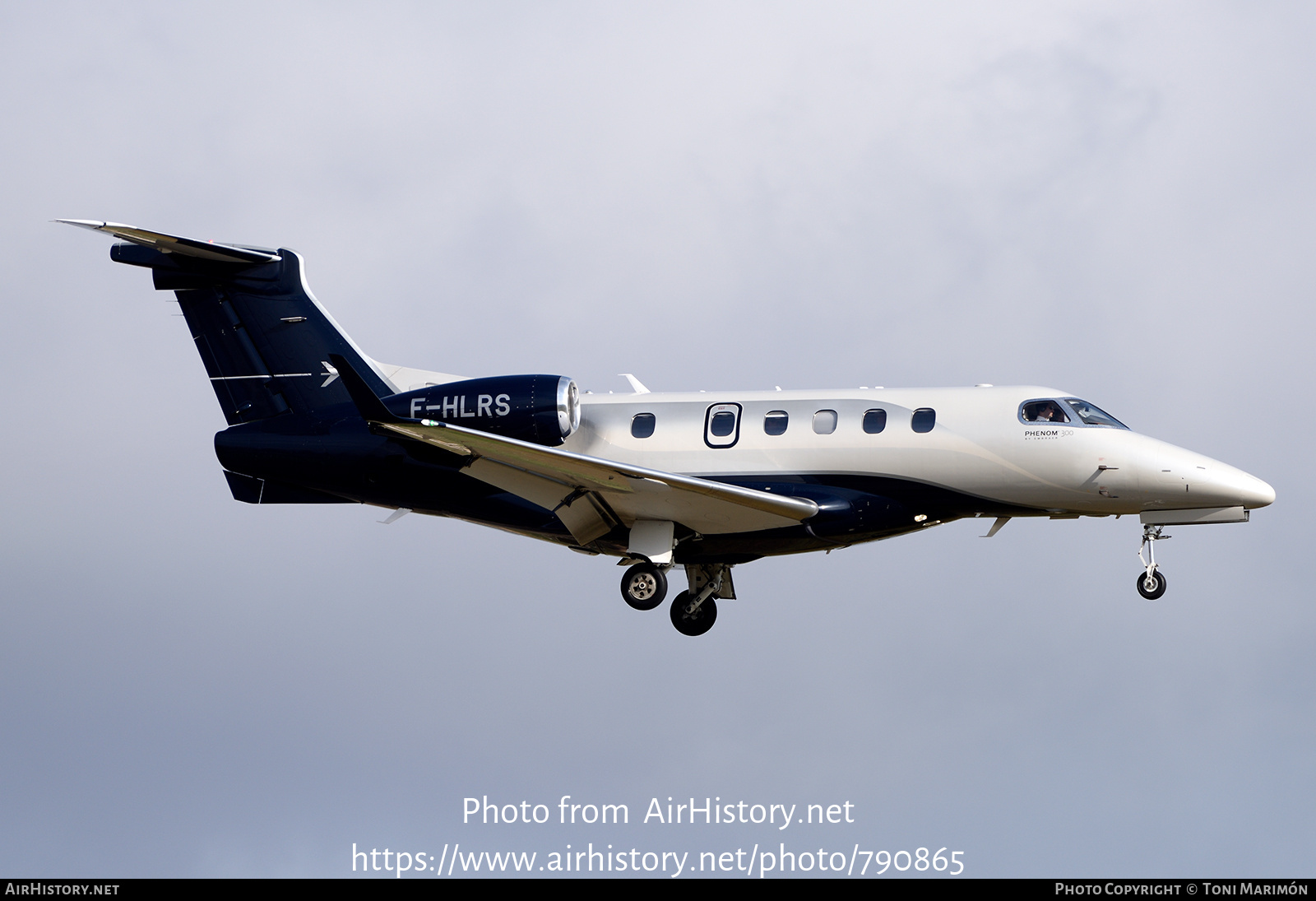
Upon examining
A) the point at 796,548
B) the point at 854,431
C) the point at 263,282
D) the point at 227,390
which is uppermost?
the point at 263,282

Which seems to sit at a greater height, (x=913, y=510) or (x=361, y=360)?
(x=361, y=360)

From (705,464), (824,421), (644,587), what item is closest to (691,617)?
(644,587)

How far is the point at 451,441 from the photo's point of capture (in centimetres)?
1933

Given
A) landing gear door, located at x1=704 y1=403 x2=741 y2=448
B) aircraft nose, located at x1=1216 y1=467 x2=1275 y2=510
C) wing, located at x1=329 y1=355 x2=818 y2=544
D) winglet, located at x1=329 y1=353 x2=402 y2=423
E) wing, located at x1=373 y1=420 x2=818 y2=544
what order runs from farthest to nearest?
1. landing gear door, located at x1=704 y1=403 x2=741 y2=448
2. aircraft nose, located at x1=1216 y1=467 x2=1275 y2=510
3. wing, located at x1=373 y1=420 x2=818 y2=544
4. wing, located at x1=329 y1=355 x2=818 y2=544
5. winglet, located at x1=329 y1=353 x2=402 y2=423

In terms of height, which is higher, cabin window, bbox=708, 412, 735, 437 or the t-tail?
the t-tail

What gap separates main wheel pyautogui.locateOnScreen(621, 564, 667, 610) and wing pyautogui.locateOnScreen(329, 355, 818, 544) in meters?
0.83

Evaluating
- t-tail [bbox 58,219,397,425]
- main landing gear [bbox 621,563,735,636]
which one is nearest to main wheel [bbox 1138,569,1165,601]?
main landing gear [bbox 621,563,735,636]

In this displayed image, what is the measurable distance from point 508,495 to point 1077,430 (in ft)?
28.6

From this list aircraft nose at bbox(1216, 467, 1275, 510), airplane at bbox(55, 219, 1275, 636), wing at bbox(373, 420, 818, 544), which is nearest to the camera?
wing at bbox(373, 420, 818, 544)

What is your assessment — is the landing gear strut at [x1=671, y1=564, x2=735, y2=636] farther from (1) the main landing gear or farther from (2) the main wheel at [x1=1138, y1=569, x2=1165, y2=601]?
(2) the main wheel at [x1=1138, y1=569, x2=1165, y2=601]

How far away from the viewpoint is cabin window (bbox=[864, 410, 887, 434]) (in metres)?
21.7

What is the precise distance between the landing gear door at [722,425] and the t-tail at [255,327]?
5.83m

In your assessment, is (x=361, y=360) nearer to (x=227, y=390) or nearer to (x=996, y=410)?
(x=227, y=390)

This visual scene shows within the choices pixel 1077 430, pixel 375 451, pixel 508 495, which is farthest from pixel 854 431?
pixel 375 451
